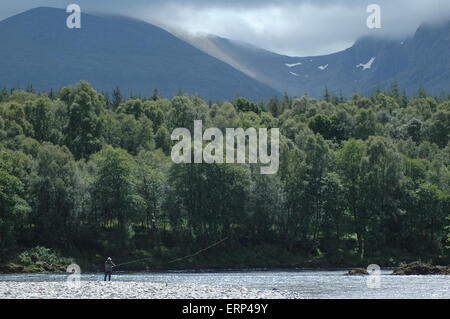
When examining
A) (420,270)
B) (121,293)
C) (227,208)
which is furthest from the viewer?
(227,208)

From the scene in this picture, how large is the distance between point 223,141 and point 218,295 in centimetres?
7122

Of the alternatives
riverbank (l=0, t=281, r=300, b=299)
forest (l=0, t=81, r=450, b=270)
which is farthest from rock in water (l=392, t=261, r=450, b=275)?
riverbank (l=0, t=281, r=300, b=299)

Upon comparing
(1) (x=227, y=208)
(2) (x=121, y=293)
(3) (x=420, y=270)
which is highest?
(1) (x=227, y=208)

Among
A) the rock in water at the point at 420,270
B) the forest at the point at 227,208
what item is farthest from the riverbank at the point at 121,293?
the forest at the point at 227,208

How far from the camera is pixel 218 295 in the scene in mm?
42281

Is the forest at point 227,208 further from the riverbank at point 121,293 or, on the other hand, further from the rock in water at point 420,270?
the riverbank at point 121,293

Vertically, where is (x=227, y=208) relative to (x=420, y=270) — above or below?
above

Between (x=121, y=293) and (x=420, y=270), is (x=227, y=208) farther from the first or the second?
(x=121, y=293)

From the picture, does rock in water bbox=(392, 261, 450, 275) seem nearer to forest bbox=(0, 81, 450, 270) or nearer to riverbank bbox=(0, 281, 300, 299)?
forest bbox=(0, 81, 450, 270)

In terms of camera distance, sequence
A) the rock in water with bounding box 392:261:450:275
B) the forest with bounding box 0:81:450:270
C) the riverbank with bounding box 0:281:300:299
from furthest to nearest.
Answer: the forest with bounding box 0:81:450:270
the rock in water with bounding box 392:261:450:275
the riverbank with bounding box 0:281:300:299

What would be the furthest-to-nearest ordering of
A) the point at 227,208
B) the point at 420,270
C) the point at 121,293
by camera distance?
1. the point at 227,208
2. the point at 420,270
3. the point at 121,293

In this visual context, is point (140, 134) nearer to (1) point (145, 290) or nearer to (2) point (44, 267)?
(2) point (44, 267)

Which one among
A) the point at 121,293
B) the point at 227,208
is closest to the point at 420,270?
the point at 227,208

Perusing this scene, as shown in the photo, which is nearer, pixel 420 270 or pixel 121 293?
pixel 121 293
